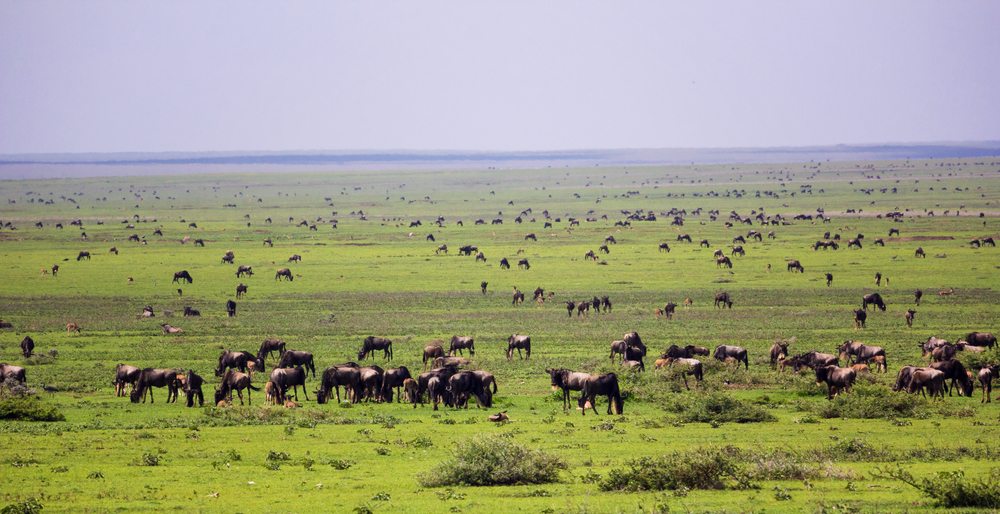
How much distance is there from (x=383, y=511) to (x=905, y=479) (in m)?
9.26

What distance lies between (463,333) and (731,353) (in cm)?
1332

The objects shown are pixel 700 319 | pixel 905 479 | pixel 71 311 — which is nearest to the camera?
pixel 905 479

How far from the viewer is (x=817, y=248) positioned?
77500 millimetres

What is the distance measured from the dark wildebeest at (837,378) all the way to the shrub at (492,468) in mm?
12504

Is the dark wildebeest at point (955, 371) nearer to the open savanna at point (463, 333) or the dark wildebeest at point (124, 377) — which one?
the open savanna at point (463, 333)

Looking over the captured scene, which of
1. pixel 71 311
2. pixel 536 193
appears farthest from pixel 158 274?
pixel 536 193

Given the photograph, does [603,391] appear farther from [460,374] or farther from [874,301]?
[874,301]

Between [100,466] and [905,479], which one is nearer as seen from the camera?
[905,479]

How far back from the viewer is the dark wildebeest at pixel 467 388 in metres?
29.7

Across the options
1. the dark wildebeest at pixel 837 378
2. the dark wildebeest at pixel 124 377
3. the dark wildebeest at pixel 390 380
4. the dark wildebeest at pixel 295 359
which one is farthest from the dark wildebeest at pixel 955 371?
the dark wildebeest at pixel 124 377

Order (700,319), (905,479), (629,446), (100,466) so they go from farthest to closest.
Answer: (700,319)
(629,446)
(100,466)
(905,479)

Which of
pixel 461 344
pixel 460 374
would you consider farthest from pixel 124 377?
pixel 461 344

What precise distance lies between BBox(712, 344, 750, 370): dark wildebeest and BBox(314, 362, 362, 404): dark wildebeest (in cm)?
1181

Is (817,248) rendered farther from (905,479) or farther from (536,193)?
(536,193)
